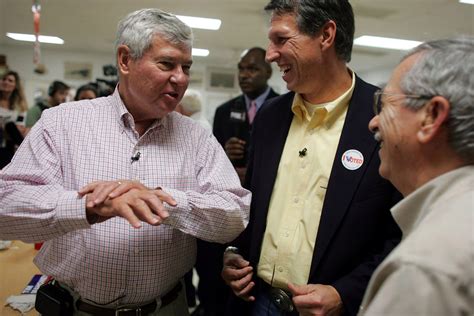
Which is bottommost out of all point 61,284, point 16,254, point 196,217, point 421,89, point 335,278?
point 16,254

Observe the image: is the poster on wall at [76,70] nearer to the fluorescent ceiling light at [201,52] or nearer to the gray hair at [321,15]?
the fluorescent ceiling light at [201,52]

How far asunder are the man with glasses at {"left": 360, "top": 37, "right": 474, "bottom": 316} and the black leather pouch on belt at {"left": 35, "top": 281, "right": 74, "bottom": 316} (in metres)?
0.99

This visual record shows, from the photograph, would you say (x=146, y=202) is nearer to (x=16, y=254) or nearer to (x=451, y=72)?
(x=451, y=72)

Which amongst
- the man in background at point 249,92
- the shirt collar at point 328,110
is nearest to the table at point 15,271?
the shirt collar at point 328,110

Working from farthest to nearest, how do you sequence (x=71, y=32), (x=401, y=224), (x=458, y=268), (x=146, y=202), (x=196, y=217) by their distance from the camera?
(x=71, y=32) < (x=196, y=217) < (x=146, y=202) < (x=401, y=224) < (x=458, y=268)

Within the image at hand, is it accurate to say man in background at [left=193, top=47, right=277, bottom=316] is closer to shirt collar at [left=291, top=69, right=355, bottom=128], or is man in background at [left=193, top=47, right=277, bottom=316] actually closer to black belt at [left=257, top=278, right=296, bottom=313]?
black belt at [left=257, top=278, right=296, bottom=313]

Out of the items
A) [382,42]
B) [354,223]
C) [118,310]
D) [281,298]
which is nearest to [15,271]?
[118,310]

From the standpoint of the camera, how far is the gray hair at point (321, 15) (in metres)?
1.38

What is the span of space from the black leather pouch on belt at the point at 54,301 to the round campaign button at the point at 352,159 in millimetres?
1044

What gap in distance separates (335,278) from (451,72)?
0.77m

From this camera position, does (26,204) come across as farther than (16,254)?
No

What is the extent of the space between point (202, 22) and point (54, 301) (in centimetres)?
599

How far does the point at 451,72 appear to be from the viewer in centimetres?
76

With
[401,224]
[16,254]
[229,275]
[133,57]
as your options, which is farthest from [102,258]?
[16,254]
